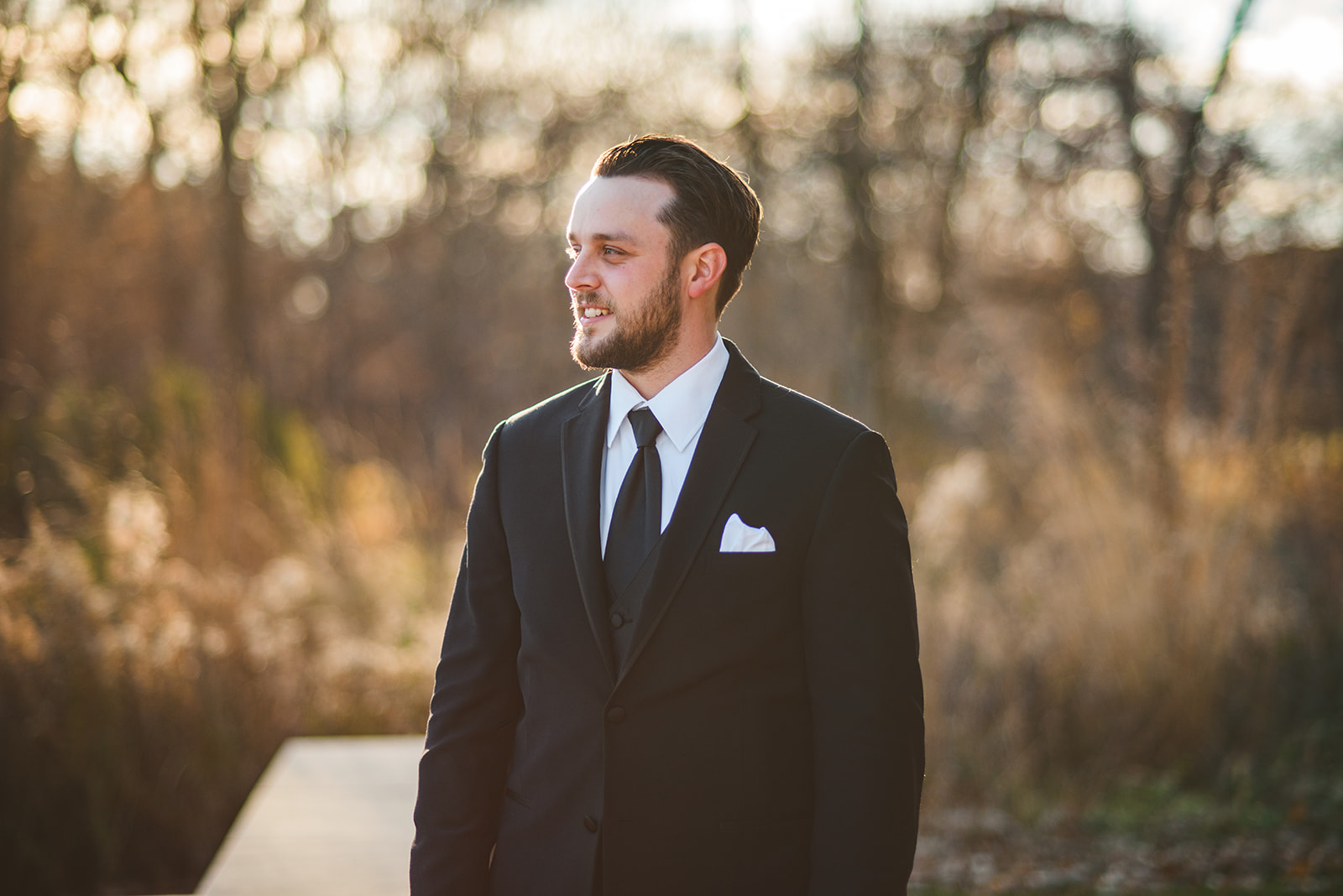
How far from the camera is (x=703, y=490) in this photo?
5.30 feet

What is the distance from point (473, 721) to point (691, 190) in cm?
102

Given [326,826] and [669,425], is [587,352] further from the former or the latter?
[326,826]

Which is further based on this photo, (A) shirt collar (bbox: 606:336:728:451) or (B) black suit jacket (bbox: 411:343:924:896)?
(A) shirt collar (bbox: 606:336:728:451)

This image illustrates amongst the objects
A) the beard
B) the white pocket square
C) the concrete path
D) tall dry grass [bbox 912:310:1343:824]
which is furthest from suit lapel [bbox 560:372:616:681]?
tall dry grass [bbox 912:310:1343:824]

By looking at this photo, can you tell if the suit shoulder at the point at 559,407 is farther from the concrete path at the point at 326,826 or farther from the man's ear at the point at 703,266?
the concrete path at the point at 326,826

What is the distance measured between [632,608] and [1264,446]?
14.7ft

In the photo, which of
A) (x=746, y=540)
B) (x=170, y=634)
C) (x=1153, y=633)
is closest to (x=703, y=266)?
(x=746, y=540)

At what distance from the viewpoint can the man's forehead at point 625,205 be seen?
167 centimetres

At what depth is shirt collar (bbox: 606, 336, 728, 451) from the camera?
171cm

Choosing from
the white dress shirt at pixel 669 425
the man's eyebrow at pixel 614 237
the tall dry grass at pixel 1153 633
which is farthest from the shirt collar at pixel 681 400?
the tall dry grass at pixel 1153 633

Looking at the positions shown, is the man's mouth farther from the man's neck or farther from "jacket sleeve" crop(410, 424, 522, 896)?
"jacket sleeve" crop(410, 424, 522, 896)

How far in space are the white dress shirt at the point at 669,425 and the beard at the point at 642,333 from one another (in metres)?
0.07

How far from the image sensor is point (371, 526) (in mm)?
7824

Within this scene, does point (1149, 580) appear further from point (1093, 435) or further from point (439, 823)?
point (439, 823)
